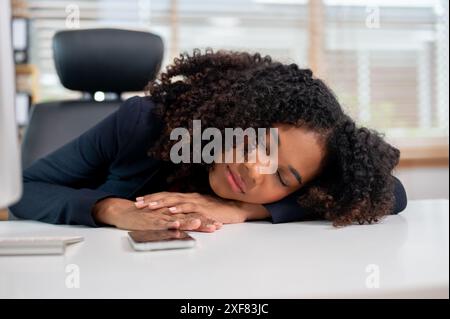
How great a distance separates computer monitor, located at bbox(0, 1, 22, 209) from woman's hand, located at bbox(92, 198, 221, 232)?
0.45 metres

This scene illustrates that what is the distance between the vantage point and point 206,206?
926 mm

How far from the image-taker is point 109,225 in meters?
0.88

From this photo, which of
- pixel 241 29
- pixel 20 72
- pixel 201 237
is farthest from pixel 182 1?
pixel 201 237

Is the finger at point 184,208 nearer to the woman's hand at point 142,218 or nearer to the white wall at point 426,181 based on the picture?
the woman's hand at point 142,218

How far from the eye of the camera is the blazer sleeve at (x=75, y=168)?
0.96 meters

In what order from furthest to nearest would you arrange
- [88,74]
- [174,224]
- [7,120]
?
[88,74], [174,224], [7,120]

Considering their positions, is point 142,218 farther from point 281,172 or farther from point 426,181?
point 426,181

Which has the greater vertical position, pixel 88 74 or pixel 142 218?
pixel 88 74

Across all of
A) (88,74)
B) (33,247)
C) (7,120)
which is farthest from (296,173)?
(88,74)

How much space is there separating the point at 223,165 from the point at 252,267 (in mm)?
388

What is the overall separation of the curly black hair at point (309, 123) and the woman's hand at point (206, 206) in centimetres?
8

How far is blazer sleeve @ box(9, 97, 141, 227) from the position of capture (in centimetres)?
96

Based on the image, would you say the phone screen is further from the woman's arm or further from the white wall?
the white wall
